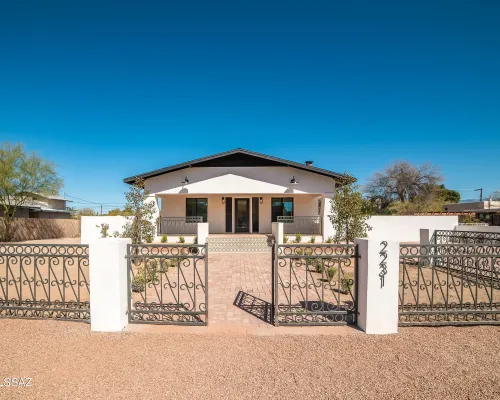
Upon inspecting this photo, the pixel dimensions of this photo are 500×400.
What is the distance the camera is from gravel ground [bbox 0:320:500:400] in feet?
9.57

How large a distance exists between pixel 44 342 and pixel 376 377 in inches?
179

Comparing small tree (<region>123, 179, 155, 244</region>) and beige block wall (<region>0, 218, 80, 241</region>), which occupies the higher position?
small tree (<region>123, 179, 155, 244</region>)

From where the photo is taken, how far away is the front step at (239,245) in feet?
46.0

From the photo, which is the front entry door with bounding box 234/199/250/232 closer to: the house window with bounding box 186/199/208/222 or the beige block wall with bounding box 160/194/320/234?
the beige block wall with bounding box 160/194/320/234

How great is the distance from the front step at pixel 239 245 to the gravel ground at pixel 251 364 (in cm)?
975

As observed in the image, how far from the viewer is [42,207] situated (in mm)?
31078

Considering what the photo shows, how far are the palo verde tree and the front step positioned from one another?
15464 mm

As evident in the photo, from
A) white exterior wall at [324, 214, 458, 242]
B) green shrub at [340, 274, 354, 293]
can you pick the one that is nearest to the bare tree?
white exterior wall at [324, 214, 458, 242]

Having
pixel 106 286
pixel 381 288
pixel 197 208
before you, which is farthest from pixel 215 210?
pixel 381 288

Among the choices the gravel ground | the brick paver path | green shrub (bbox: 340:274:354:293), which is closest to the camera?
the gravel ground

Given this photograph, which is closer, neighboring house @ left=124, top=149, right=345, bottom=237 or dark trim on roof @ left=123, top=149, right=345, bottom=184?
neighboring house @ left=124, top=149, right=345, bottom=237

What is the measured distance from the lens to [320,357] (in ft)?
11.7

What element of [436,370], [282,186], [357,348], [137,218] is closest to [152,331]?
[357,348]

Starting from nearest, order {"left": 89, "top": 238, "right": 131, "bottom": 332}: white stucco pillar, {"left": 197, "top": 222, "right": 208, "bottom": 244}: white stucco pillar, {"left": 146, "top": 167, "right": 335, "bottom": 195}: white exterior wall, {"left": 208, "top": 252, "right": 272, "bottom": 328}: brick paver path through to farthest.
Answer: {"left": 89, "top": 238, "right": 131, "bottom": 332}: white stucco pillar
{"left": 208, "top": 252, "right": 272, "bottom": 328}: brick paver path
{"left": 197, "top": 222, "right": 208, "bottom": 244}: white stucco pillar
{"left": 146, "top": 167, "right": 335, "bottom": 195}: white exterior wall
